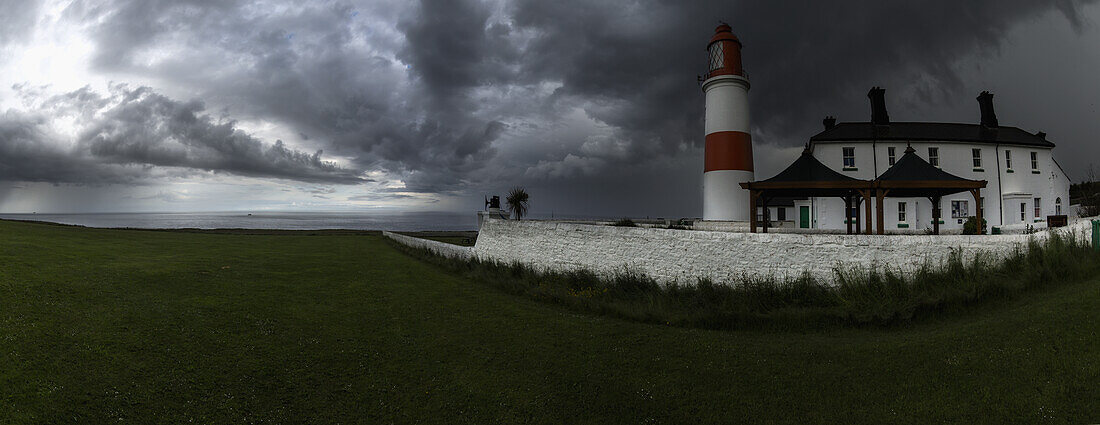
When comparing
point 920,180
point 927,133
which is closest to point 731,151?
point 920,180

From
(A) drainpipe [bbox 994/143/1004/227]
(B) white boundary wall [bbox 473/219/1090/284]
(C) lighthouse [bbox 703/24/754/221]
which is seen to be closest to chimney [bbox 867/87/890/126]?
(A) drainpipe [bbox 994/143/1004/227]

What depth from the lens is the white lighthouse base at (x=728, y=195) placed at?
22016mm

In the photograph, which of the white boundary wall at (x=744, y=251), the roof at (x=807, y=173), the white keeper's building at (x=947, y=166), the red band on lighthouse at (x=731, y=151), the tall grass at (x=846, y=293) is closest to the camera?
the tall grass at (x=846, y=293)

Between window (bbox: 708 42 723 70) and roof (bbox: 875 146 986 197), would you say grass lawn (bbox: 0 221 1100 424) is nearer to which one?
roof (bbox: 875 146 986 197)

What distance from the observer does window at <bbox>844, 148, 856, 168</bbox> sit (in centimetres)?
2444

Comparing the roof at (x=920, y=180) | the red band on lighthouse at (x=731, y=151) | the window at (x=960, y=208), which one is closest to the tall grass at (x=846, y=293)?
the roof at (x=920, y=180)

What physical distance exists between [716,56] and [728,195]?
7.40 metres

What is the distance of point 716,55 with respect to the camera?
23172 mm

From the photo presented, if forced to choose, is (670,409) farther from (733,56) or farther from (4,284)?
(733,56)

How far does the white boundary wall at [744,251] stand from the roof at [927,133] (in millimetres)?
13342

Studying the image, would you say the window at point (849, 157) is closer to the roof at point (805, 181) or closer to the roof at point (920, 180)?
the roof at point (920, 180)

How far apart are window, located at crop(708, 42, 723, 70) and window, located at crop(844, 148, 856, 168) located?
884 cm

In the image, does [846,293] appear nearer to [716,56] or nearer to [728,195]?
[728,195]

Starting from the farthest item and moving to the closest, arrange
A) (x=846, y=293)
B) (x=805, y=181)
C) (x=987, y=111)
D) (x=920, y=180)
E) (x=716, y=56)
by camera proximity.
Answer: (x=987, y=111), (x=716, y=56), (x=805, y=181), (x=920, y=180), (x=846, y=293)
